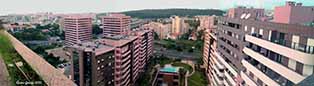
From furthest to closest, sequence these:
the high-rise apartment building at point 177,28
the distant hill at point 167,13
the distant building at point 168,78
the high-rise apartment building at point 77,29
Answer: the distant hill at point 167,13 → the high-rise apartment building at point 177,28 → the high-rise apartment building at point 77,29 → the distant building at point 168,78

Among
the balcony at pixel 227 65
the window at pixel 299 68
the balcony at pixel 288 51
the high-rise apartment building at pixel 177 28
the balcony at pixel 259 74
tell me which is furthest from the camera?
the high-rise apartment building at pixel 177 28

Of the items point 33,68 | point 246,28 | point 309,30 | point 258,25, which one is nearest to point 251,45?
point 258,25

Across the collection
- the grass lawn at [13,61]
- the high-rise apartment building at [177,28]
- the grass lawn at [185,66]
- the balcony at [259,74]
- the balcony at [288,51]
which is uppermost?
the balcony at [288,51]

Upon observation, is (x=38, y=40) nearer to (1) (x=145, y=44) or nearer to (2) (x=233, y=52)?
(1) (x=145, y=44)

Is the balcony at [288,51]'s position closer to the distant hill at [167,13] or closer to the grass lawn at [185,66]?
the grass lawn at [185,66]

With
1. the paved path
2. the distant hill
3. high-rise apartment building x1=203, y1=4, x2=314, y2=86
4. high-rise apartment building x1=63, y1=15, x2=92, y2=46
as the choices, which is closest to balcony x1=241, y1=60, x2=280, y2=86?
high-rise apartment building x1=203, y1=4, x2=314, y2=86

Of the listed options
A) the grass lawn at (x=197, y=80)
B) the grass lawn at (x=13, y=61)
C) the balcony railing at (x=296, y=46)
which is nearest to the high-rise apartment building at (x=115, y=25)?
the grass lawn at (x=197, y=80)
